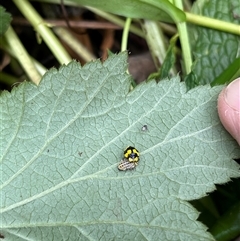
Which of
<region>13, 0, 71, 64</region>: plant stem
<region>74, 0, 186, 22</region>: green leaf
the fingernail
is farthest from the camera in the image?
<region>13, 0, 71, 64</region>: plant stem

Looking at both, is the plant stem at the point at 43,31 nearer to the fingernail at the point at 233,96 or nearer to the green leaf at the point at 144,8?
the green leaf at the point at 144,8

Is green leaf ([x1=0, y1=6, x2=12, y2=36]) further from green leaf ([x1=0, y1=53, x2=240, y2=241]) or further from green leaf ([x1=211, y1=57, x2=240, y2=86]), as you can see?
green leaf ([x1=211, y1=57, x2=240, y2=86])

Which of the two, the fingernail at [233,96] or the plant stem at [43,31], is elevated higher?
the plant stem at [43,31]

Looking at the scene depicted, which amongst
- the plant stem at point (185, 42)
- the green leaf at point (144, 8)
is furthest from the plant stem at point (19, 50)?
the plant stem at point (185, 42)

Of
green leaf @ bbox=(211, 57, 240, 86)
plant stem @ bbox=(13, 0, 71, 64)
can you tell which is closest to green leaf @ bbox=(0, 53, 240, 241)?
green leaf @ bbox=(211, 57, 240, 86)

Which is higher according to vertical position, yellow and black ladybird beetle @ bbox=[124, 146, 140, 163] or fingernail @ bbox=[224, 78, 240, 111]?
fingernail @ bbox=[224, 78, 240, 111]

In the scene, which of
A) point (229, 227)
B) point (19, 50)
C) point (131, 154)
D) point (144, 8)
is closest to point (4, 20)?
point (19, 50)

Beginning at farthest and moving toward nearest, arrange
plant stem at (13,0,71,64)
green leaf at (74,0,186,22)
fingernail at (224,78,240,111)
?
plant stem at (13,0,71,64), green leaf at (74,0,186,22), fingernail at (224,78,240,111)
